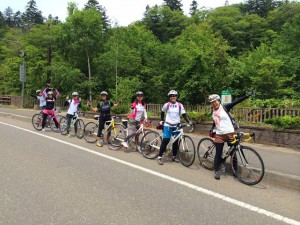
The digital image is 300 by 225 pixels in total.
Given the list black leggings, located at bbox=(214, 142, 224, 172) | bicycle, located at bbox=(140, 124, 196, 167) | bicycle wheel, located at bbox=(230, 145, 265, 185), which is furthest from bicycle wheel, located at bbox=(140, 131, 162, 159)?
bicycle wheel, located at bbox=(230, 145, 265, 185)

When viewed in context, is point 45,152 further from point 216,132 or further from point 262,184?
point 262,184

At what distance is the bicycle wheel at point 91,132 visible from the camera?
10.7 metres

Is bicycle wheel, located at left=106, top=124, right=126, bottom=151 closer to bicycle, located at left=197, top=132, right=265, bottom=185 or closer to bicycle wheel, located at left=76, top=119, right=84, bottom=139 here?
bicycle wheel, located at left=76, top=119, right=84, bottom=139

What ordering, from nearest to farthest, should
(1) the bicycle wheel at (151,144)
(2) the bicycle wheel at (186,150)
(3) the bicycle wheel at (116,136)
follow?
(2) the bicycle wheel at (186,150), (1) the bicycle wheel at (151,144), (3) the bicycle wheel at (116,136)

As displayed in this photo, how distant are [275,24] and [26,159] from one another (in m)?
53.0

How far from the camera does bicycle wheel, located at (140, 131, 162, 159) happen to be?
8.45m

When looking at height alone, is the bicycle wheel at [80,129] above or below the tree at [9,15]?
below

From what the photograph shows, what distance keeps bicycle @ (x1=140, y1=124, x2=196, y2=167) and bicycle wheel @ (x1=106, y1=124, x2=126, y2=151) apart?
1016 mm

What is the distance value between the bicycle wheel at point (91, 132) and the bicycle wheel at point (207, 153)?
4321 millimetres

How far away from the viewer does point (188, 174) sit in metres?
6.78

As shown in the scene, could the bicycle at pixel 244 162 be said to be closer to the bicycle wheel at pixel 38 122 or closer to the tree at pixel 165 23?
the bicycle wheel at pixel 38 122

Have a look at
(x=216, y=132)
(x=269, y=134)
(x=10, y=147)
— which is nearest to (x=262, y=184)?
(x=216, y=132)

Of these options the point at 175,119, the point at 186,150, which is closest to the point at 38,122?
the point at 175,119

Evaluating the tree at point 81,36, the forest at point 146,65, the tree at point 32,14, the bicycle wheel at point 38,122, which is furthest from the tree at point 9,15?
the bicycle wheel at point 38,122
